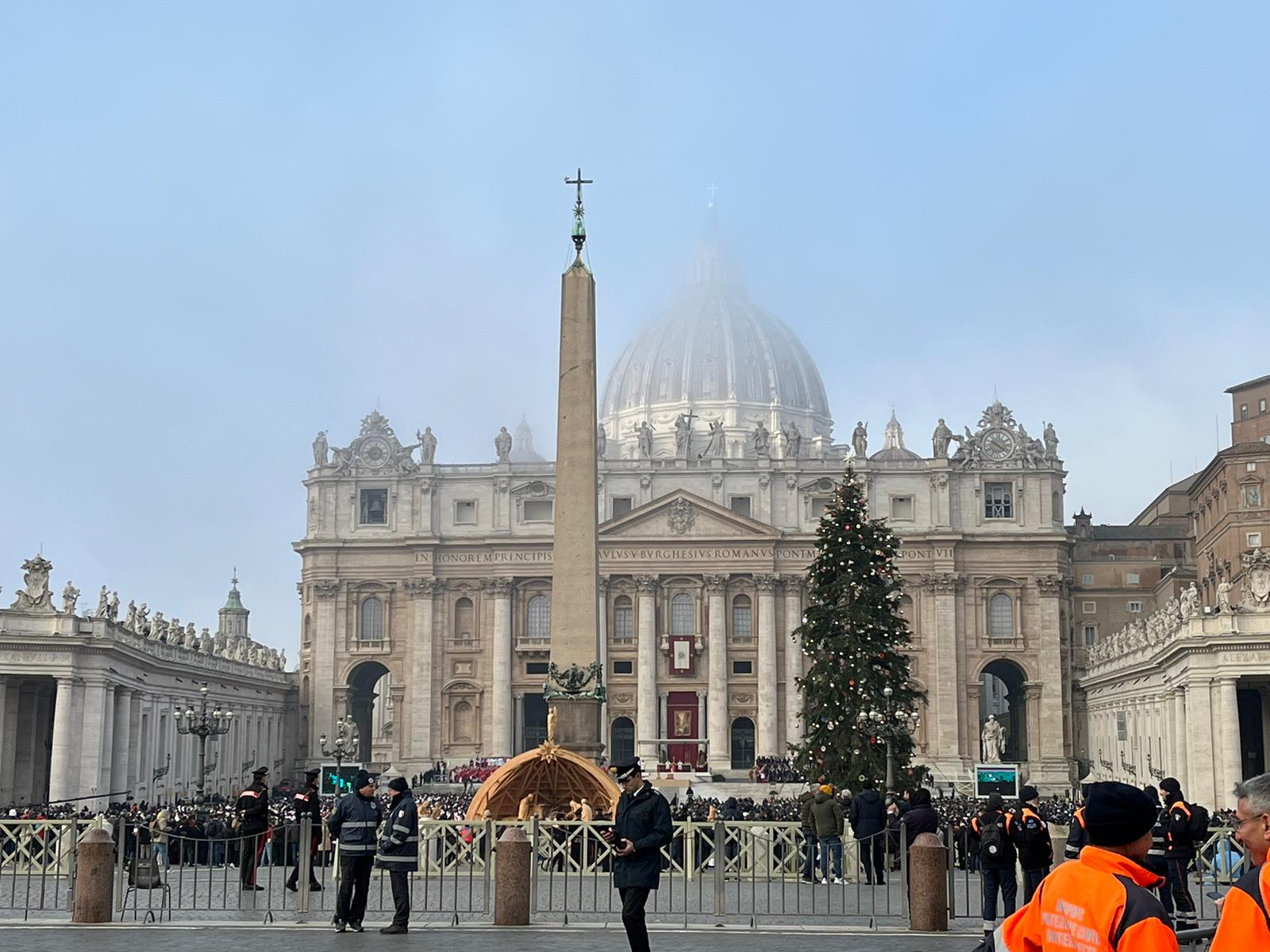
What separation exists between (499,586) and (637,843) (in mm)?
76283

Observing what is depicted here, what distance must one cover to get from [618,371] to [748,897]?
3945 inches

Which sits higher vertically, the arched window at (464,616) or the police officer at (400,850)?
the arched window at (464,616)

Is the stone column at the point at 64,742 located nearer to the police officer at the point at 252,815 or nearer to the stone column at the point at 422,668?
the police officer at the point at 252,815

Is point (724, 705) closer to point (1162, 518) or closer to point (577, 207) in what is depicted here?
point (1162, 518)

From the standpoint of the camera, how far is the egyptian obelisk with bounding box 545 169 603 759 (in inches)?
1193

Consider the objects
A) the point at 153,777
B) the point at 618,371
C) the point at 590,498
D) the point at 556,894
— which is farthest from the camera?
the point at 618,371

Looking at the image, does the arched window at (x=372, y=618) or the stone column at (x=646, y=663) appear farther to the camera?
the arched window at (x=372, y=618)

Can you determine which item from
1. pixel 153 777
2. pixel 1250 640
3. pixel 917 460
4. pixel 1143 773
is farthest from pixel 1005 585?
pixel 153 777

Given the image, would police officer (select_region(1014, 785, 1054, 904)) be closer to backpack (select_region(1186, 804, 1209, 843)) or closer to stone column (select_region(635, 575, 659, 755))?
backpack (select_region(1186, 804, 1209, 843))

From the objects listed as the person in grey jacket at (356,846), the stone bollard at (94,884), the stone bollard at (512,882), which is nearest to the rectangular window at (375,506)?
Result: the stone bollard at (94,884)

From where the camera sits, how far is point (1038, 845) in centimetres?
1823

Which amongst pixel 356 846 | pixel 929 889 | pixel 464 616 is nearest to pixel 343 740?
pixel 464 616

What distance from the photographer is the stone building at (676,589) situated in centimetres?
8838

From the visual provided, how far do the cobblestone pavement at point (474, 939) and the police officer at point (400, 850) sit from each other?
12.2 inches
